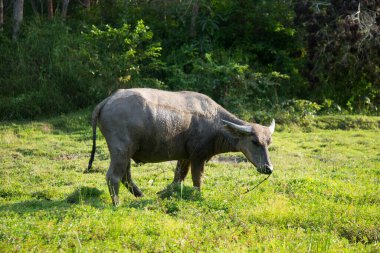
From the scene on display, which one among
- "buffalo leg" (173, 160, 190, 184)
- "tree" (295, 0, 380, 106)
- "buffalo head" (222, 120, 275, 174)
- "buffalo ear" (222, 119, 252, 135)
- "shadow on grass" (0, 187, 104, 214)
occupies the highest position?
"tree" (295, 0, 380, 106)

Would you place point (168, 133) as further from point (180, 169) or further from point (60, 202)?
point (60, 202)

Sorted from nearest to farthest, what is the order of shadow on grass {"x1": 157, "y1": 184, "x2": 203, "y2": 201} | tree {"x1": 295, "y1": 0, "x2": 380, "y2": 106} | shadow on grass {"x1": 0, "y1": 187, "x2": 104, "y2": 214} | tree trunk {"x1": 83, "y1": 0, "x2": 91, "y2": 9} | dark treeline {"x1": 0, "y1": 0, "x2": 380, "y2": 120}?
shadow on grass {"x1": 0, "y1": 187, "x2": 104, "y2": 214}, shadow on grass {"x1": 157, "y1": 184, "x2": 203, "y2": 201}, dark treeline {"x1": 0, "y1": 0, "x2": 380, "y2": 120}, tree {"x1": 295, "y1": 0, "x2": 380, "y2": 106}, tree trunk {"x1": 83, "y1": 0, "x2": 91, "y2": 9}

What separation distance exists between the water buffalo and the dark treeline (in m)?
5.91

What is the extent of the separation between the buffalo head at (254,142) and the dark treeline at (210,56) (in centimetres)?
595

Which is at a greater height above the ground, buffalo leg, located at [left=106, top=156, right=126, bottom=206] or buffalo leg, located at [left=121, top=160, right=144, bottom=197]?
buffalo leg, located at [left=106, top=156, right=126, bottom=206]

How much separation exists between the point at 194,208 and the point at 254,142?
168 cm

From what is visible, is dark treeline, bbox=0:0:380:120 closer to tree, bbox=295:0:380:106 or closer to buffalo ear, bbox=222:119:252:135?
tree, bbox=295:0:380:106

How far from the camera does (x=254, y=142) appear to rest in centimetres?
759

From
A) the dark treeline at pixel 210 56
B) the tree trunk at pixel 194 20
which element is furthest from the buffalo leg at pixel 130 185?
the tree trunk at pixel 194 20

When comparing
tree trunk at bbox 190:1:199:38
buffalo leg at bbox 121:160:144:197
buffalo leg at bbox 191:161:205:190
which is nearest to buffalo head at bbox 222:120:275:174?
buffalo leg at bbox 191:161:205:190

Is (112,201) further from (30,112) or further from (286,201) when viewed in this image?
(30,112)

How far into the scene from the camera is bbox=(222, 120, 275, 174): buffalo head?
7500 millimetres

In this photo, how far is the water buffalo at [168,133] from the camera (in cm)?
686

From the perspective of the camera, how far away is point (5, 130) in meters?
12.3
